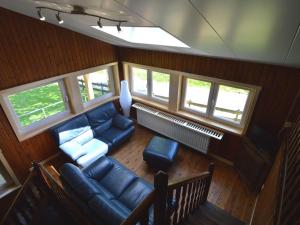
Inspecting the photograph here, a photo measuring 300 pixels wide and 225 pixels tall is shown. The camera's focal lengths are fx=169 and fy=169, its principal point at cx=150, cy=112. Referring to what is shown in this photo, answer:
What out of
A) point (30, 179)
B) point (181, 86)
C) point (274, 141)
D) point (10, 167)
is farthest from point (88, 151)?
point (274, 141)

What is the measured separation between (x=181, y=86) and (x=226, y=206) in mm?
2433

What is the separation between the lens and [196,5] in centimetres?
60

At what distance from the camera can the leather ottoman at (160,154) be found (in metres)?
3.33

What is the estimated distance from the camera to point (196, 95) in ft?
12.4

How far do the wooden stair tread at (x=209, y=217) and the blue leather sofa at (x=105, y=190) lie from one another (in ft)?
1.92

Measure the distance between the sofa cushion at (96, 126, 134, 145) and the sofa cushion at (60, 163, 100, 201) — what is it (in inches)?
58.3

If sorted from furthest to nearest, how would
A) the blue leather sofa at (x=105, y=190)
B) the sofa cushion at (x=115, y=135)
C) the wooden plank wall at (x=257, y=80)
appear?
1. the sofa cushion at (x=115, y=135)
2. the wooden plank wall at (x=257, y=80)
3. the blue leather sofa at (x=105, y=190)

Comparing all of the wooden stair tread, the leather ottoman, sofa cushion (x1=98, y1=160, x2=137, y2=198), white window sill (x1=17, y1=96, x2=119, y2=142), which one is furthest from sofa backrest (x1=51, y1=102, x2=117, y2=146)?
the wooden stair tread

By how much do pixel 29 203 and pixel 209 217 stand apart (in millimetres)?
2664

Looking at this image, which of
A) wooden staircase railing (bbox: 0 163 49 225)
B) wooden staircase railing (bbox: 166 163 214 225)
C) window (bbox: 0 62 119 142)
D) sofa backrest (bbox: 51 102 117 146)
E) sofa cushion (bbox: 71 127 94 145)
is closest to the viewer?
wooden staircase railing (bbox: 166 163 214 225)

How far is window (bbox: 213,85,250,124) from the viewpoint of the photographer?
3187mm

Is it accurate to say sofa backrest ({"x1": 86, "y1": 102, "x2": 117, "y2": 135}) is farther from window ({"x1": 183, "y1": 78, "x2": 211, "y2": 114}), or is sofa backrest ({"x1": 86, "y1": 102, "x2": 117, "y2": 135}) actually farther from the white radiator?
window ({"x1": 183, "y1": 78, "x2": 211, "y2": 114})

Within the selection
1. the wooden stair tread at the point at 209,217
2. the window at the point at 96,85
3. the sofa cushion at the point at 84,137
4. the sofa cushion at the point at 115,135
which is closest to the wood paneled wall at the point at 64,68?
the window at the point at 96,85

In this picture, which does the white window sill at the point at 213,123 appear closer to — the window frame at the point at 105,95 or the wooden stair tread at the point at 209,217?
the wooden stair tread at the point at 209,217
